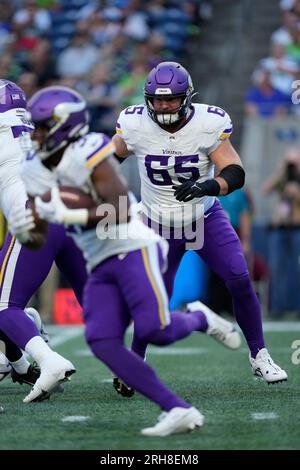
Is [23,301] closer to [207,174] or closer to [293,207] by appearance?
A: [207,174]

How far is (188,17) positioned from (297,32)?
2122mm

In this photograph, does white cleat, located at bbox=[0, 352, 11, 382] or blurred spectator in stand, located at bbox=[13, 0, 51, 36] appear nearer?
white cleat, located at bbox=[0, 352, 11, 382]

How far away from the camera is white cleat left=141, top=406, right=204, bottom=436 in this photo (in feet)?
13.8

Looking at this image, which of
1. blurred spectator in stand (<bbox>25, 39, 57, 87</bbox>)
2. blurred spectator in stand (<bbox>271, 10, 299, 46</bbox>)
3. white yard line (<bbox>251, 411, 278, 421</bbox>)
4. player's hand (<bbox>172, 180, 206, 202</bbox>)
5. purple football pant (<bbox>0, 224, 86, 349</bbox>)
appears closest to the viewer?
white yard line (<bbox>251, 411, 278, 421</bbox>)

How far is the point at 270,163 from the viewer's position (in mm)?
11047

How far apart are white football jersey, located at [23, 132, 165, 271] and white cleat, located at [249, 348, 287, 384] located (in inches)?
55.1

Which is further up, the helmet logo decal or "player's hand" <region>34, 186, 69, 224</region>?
the helmet logo decal

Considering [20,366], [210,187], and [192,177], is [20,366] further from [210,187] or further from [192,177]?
[210,187]

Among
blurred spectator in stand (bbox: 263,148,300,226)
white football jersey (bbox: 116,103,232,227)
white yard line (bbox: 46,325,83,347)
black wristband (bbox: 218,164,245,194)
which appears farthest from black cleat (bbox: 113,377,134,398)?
blurred spectator in stand (bbox: 263,148,300,226)

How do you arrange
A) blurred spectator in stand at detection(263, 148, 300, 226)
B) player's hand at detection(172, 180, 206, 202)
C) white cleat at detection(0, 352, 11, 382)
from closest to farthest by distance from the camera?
player's hand at detection(172, 180, 206, 202) < white cleat at detection(0, 352, 11, 382) < blurred spectator in stand at detection(263, 148, 300, 226)

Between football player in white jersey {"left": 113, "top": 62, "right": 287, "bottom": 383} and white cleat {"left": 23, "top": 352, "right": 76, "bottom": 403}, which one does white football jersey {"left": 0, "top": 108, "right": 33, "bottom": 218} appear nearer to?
football player in white jersey {"left": 113, "top": 62, "right": 287, "bottom": 383}

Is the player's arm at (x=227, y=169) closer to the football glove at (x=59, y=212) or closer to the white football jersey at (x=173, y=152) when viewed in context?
the white football jersey at (x=173, y=152)

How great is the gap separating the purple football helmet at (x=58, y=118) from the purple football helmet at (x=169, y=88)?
39.4 inches

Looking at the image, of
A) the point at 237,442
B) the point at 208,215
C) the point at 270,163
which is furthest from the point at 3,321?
the point at 270,163
